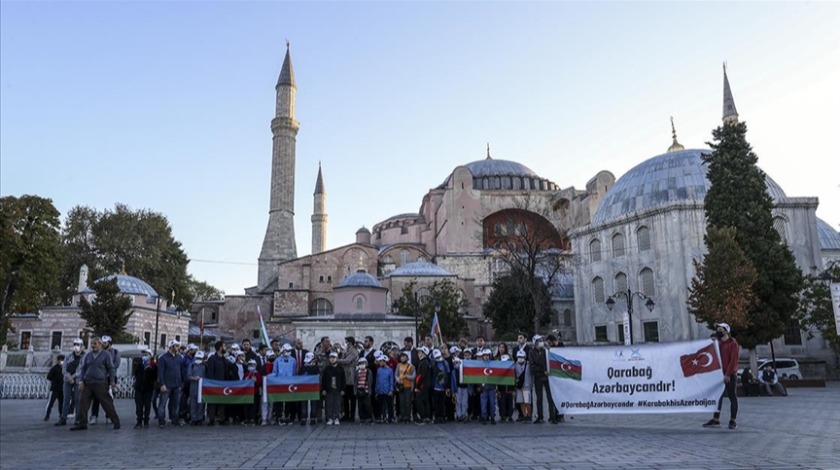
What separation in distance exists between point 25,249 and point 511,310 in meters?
27.1

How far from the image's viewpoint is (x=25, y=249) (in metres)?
31.9

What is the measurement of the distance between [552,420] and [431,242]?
168ft

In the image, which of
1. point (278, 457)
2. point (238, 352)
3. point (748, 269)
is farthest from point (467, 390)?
point (748, 269)

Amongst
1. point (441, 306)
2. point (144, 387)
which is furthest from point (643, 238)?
point (144, 387)

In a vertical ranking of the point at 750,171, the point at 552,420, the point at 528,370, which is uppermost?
the point at 750,171

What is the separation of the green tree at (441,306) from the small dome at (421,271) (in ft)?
3.23

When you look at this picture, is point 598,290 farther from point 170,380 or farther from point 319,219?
point 319,219

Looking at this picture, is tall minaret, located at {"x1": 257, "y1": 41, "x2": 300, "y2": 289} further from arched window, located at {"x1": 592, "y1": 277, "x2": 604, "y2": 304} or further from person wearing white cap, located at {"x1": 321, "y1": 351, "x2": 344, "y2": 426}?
person wearing white cap, located at {"x1": 321, "y1": 351, "x2": 344, "y2": 426}

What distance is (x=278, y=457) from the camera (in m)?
7.00

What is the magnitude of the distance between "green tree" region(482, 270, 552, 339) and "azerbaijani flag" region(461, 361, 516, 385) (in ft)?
92.6

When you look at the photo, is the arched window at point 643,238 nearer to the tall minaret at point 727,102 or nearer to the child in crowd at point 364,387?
the tall minaret at point 727,102

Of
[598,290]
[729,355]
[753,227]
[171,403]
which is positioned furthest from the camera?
[598,290]

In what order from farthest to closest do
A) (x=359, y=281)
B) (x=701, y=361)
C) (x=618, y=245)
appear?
1. (x=359, y=281)
2. (x=618, y=245)
3. (x=701, y=361)

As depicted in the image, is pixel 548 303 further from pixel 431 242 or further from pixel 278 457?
pixel 278 457
